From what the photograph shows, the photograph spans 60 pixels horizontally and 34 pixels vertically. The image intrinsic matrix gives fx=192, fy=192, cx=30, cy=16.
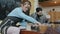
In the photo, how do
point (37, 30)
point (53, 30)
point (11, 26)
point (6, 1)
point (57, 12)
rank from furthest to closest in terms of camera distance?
point (57, 12) → point (6, 1) → point (11, 26) → point (37, 30) → point (53, 30)

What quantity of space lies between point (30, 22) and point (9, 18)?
0.30 meters

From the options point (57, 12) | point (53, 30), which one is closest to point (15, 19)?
point (53, 30)

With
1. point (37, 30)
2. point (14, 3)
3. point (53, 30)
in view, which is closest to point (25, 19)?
point (37, 30)

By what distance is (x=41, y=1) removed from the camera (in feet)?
18.2

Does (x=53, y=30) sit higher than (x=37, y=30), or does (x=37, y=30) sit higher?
(x=53, y=30)

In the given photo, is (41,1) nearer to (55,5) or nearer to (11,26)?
(55,5)

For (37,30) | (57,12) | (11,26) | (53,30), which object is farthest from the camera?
(57,12)

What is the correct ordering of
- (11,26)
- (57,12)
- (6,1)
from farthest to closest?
(57,12) → (6,1) → (11,26)

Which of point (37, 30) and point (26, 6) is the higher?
point (26, 6)

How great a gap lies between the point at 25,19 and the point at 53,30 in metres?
0.91

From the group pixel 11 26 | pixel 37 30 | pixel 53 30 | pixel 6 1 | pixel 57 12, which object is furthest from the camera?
pixel 57 12

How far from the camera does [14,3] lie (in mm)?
5098

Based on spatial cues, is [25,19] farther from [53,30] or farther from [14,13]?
[53,30]

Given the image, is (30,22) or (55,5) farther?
(55,5)
